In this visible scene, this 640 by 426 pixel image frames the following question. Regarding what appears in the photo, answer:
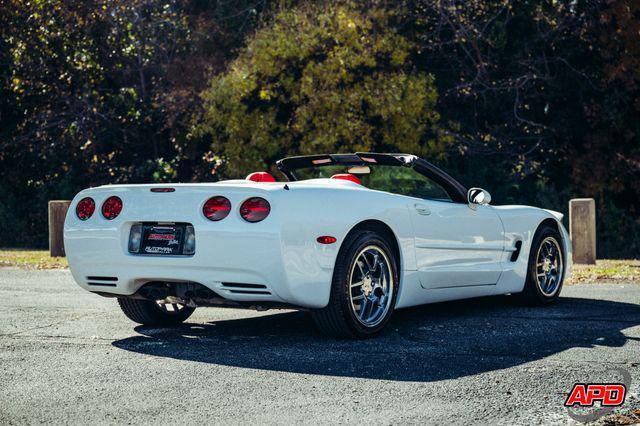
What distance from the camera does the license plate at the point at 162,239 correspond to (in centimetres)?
604

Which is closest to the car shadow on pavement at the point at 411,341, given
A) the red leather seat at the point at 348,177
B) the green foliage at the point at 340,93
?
the red leather seat at the point at 348,177

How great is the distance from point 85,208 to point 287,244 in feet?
5.50

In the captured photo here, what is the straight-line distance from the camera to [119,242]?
6215mm

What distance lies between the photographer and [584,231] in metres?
13.2

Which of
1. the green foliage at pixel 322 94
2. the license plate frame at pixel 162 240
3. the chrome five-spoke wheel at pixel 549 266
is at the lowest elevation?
the chrome five-spoke wheel at pixel 549 266

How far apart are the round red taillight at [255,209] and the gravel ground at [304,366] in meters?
0.86

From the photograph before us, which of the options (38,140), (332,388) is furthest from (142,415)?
(38,140)

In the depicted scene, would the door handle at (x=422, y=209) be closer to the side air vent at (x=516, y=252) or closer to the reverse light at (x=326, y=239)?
the reverse light at (x=326, y=239)

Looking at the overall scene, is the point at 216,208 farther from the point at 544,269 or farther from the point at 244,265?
the point at 544,269

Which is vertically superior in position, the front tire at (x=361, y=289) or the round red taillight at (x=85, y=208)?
the round red taillight at (x=85, y=208)

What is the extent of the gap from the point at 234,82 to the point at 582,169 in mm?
6969

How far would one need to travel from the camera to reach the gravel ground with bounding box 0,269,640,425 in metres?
4.34
